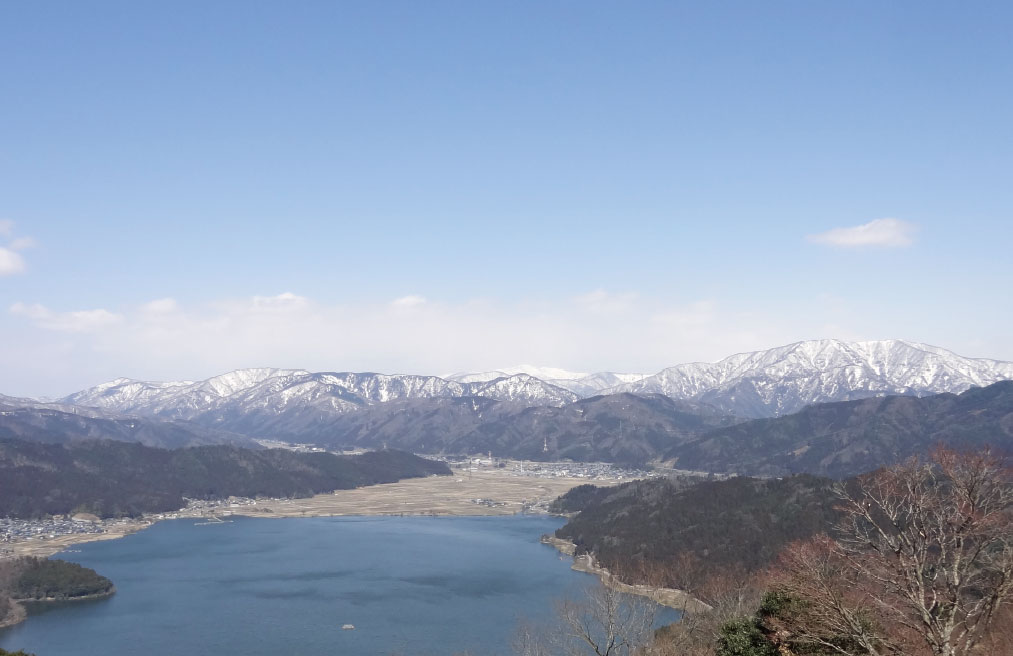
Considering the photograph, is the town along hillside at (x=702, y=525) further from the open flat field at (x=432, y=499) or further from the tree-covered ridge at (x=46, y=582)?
the tree-covered ridge at (x=46, y=582)

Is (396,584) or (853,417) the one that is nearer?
(396,584)

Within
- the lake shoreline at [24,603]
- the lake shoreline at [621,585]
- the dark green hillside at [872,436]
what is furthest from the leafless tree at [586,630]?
the dark green hillside at [872,436]

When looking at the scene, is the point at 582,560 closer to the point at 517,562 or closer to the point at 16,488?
the point at 517,562

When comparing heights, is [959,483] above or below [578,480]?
above

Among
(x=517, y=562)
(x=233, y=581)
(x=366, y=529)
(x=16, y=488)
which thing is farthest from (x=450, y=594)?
(x=16, y=488)

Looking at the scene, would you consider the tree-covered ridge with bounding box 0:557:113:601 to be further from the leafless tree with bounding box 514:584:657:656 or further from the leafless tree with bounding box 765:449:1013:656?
the leafless tree with bounding box 765:449:1013:656

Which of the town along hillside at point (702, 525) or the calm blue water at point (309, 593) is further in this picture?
the town along hillside at point (702, 525)

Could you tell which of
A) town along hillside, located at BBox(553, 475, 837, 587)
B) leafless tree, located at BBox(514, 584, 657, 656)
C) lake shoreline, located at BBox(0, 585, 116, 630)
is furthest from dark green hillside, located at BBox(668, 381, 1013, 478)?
lake shoreline, located at BBox(0, 585, 116, 630)
